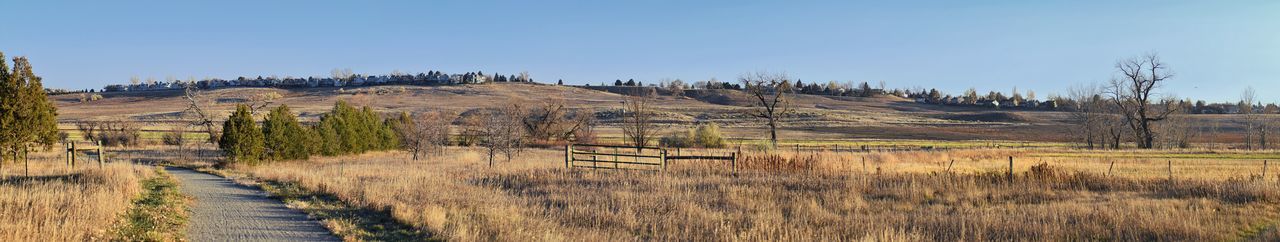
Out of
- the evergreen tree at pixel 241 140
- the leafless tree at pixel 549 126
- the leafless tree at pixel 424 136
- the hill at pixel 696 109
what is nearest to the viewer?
the evergreen tree at pixel 241 140

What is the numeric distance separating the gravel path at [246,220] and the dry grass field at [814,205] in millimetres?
1299

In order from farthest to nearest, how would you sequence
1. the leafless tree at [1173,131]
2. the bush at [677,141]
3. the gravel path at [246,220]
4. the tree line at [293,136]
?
the leafless tree at [1173,131], the bush at [677,141], the tree line at [293,136], the gravel path at [246,220]

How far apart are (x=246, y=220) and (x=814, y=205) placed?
1014cm

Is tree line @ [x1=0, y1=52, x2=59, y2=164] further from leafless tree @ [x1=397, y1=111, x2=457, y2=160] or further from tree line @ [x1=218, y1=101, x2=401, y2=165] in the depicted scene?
leafless tree @ [x1=397, y1=111, x2=457, y2=160]

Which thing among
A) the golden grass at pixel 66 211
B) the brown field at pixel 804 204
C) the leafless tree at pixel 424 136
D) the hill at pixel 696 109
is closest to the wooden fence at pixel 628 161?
the brown field at pixel 804 204

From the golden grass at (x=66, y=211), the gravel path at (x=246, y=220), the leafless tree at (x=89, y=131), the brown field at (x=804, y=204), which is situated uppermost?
the golden grass at (x=66, y=211)

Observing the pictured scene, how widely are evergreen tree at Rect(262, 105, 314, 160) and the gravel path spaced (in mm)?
18048

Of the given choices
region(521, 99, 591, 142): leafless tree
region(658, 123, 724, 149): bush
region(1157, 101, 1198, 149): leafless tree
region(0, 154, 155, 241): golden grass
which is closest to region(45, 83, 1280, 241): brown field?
region(0, 154, 155, 241): golden grass

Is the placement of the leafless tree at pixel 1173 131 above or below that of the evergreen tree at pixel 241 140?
below

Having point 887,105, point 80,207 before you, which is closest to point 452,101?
point 887,105

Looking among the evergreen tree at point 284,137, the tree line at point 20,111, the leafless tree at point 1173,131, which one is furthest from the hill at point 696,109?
the tree line at point 20,111

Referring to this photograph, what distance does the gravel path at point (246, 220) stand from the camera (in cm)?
1004

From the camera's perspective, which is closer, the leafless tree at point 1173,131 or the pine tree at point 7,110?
the pine tree at point 7,110

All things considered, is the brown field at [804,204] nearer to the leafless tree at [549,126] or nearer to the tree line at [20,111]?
the tree line at [20,111]
